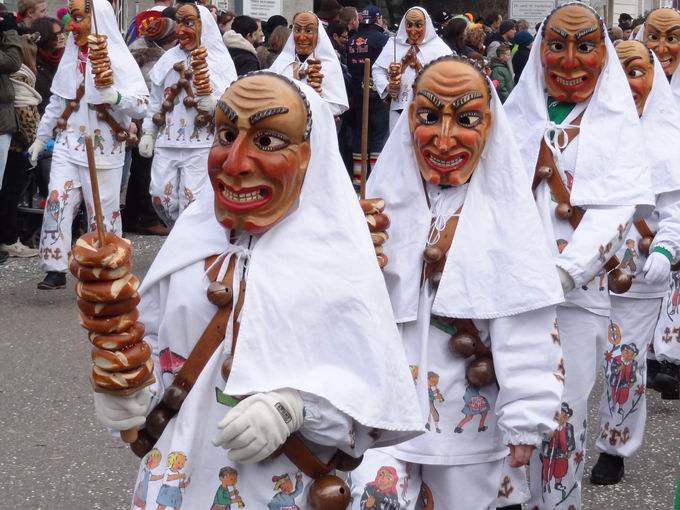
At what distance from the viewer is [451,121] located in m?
4.07

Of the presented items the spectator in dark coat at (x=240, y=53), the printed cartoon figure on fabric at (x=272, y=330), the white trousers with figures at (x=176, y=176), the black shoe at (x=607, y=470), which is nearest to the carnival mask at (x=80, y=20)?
the white trousers with figures at (x=176, y=176)

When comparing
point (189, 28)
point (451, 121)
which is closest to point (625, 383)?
point (451, 121)

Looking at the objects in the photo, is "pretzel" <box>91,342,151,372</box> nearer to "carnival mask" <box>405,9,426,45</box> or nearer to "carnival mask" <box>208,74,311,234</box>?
"carnival mask" <box>208,74,311,234</box>

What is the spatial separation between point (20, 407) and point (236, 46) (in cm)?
640

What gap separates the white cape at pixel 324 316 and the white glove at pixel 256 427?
9cm

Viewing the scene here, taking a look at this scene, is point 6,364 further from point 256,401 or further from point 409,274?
point 256,401

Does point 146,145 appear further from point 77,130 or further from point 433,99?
point 433,99

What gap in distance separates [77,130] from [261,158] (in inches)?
234

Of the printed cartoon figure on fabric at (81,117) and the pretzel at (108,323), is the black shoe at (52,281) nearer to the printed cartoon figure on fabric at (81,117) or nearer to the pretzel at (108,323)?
the printed cartoon figure on fabric at (81,117)

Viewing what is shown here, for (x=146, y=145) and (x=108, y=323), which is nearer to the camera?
(x=108, y=323)

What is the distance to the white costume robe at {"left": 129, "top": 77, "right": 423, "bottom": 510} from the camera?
300cm

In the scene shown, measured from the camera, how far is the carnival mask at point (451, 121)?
4.04 m

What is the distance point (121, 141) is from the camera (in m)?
A: 9.00

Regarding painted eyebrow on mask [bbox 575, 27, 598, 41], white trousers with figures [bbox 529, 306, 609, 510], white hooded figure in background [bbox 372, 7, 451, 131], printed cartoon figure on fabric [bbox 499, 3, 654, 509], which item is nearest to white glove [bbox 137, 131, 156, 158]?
white hooded figure in background [bbox 372, 7, 451, 131]
